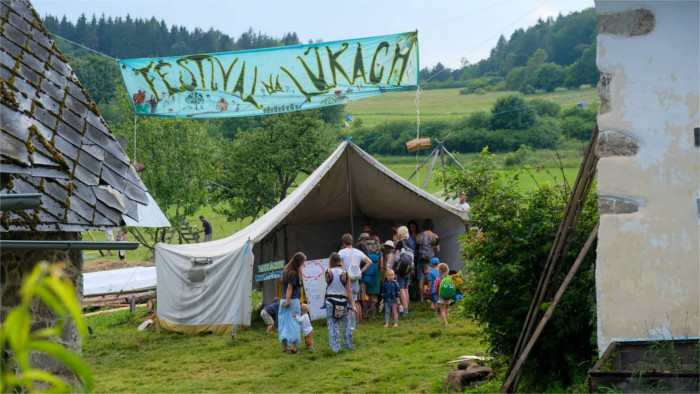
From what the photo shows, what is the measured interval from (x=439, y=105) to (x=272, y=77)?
222 ft

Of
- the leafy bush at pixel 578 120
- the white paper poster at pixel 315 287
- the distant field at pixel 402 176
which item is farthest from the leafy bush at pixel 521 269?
the leafy bush at pixel 578 120

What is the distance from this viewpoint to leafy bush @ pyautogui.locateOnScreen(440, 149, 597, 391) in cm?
674

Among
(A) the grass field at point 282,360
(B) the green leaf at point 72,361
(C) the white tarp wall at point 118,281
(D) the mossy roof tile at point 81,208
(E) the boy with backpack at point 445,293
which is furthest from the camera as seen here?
(C) the white tarp wall at point 118,281

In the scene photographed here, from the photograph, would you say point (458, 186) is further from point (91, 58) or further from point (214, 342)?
point (91, 58)

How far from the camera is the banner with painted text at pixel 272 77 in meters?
11.1

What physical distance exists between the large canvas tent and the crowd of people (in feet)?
1.53

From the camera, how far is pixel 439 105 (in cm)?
7806

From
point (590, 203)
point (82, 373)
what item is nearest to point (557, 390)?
point (590, 203)

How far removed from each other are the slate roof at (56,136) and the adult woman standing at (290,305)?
9.20 feet

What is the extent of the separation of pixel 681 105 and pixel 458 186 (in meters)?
2.66

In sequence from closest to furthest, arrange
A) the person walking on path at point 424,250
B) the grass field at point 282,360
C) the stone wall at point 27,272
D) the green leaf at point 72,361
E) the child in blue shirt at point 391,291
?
the green leaf at point 72,361 → the stone wall at point 27,272 → the grass field at point 282,360 → the child in blue shirt at point 391,291 → the person walking on path at point 424,250

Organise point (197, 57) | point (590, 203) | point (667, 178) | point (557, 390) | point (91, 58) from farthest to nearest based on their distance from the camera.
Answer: point (91, 58) < point (197, 57) < point (590, 203) < point (557, 390) < point (667, 178)

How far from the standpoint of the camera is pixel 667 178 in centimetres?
552

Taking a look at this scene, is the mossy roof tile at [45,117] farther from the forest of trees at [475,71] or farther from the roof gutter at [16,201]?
the forest of trees at [475,71]
